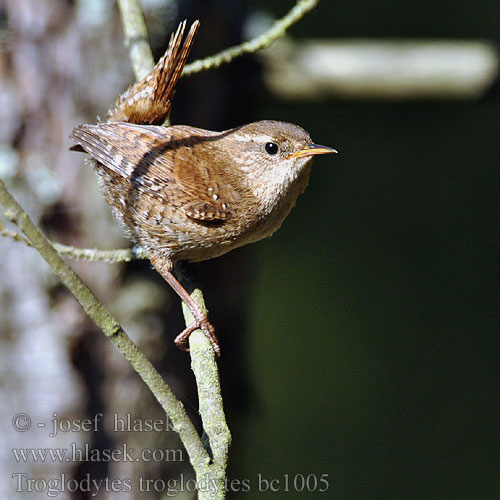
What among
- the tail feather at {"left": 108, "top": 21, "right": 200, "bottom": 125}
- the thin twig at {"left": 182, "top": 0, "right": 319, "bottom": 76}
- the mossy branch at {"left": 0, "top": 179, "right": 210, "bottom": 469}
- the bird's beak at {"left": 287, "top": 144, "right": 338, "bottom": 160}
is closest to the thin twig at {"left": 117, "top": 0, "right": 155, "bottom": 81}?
the tail feather at {"left": 108, "top": 21, "right": 200, "bottom": 125}

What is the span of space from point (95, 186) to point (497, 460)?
17.2ft

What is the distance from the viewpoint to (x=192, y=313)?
240 cm

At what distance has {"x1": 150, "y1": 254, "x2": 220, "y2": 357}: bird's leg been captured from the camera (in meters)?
2.30

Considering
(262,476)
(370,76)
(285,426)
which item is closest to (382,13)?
(370,76)

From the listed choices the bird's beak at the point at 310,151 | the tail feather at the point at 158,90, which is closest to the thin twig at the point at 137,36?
the tail feather at the point at 158,90

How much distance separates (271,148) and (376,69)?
1628 millimetres

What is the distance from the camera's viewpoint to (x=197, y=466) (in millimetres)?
1822

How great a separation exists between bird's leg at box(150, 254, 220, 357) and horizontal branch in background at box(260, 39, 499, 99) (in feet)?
5.89

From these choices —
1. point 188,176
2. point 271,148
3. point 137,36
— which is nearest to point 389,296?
point 271,148

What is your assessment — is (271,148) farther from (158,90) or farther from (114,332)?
(114,332)

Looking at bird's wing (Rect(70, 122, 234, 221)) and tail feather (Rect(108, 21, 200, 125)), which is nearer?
tail feather (Rect(108, 21, 200, 125))

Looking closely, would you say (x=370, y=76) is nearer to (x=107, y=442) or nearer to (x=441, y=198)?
(x=107, y=442)

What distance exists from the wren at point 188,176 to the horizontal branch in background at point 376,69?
1.44m

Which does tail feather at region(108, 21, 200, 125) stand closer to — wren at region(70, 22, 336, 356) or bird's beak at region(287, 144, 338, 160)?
wren at region(70, 22, 336, 356)
